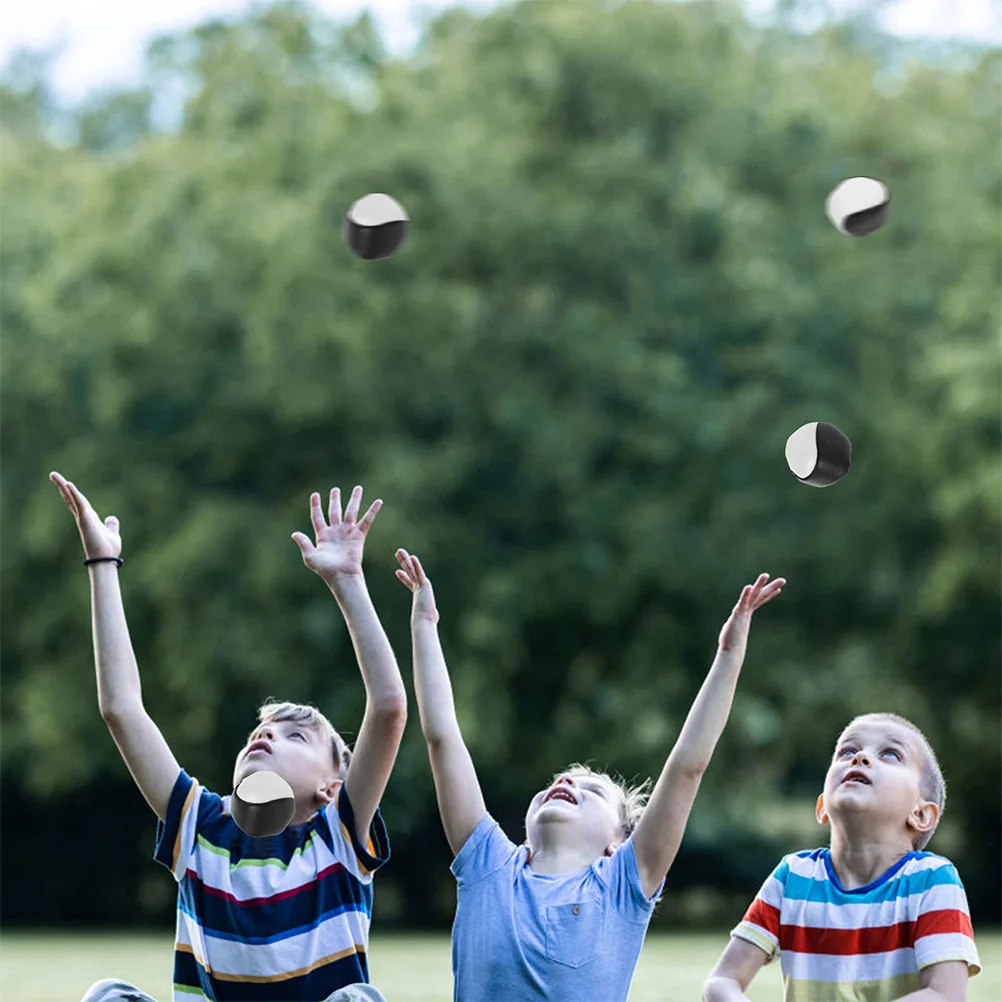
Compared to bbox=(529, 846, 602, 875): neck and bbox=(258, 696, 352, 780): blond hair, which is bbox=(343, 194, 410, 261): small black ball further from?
bbox=(529, 846, 602, 875): neck

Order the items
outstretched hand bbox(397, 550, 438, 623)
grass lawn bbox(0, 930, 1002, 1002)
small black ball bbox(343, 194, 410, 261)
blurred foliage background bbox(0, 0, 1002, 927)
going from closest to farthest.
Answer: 1. outstretched hand bbox(397, 550, 438, 623)
2. small black ball bbox(343, 194, 410, 261)
3. grass lawn bbox(0, 930, 1002, 1002)
4. blurred foliage background bbox(0, 0, 1002, 927)

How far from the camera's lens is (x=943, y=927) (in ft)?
12.5

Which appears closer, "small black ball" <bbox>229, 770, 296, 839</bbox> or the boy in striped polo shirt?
the boy in striped polo shirt

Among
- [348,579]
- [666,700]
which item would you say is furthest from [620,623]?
[348,579]

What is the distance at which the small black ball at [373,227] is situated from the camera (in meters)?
5.75

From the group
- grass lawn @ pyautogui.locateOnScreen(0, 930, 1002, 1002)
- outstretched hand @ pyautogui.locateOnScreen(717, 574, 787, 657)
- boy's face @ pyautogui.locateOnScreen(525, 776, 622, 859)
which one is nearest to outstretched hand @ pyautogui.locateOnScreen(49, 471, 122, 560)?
boy's face @ pyautogui.locateOnScreen(525, 776, 622, 859)

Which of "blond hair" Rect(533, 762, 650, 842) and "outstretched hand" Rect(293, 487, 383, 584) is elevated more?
"outstretched hand" Rect(293, 487, 383, 584)

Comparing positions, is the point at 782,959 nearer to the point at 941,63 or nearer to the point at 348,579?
the point at 348,579

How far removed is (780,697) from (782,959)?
54.8 feet

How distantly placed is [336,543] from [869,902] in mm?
1461

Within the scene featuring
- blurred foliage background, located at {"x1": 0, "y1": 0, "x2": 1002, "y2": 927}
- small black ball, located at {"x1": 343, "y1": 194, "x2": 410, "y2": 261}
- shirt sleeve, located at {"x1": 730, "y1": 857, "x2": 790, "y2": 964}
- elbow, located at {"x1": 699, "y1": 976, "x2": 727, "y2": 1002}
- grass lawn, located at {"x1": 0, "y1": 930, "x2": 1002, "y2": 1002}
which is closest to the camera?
elbow, located at {"x1": 699, "y1": 976, "x2": 727, "y2": 1002}

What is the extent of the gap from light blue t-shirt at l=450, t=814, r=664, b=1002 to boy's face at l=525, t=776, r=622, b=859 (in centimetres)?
7

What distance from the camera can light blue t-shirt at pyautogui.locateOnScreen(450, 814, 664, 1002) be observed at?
3998 mm

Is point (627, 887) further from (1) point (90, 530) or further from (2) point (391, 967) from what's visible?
(2) point (391, 967)
